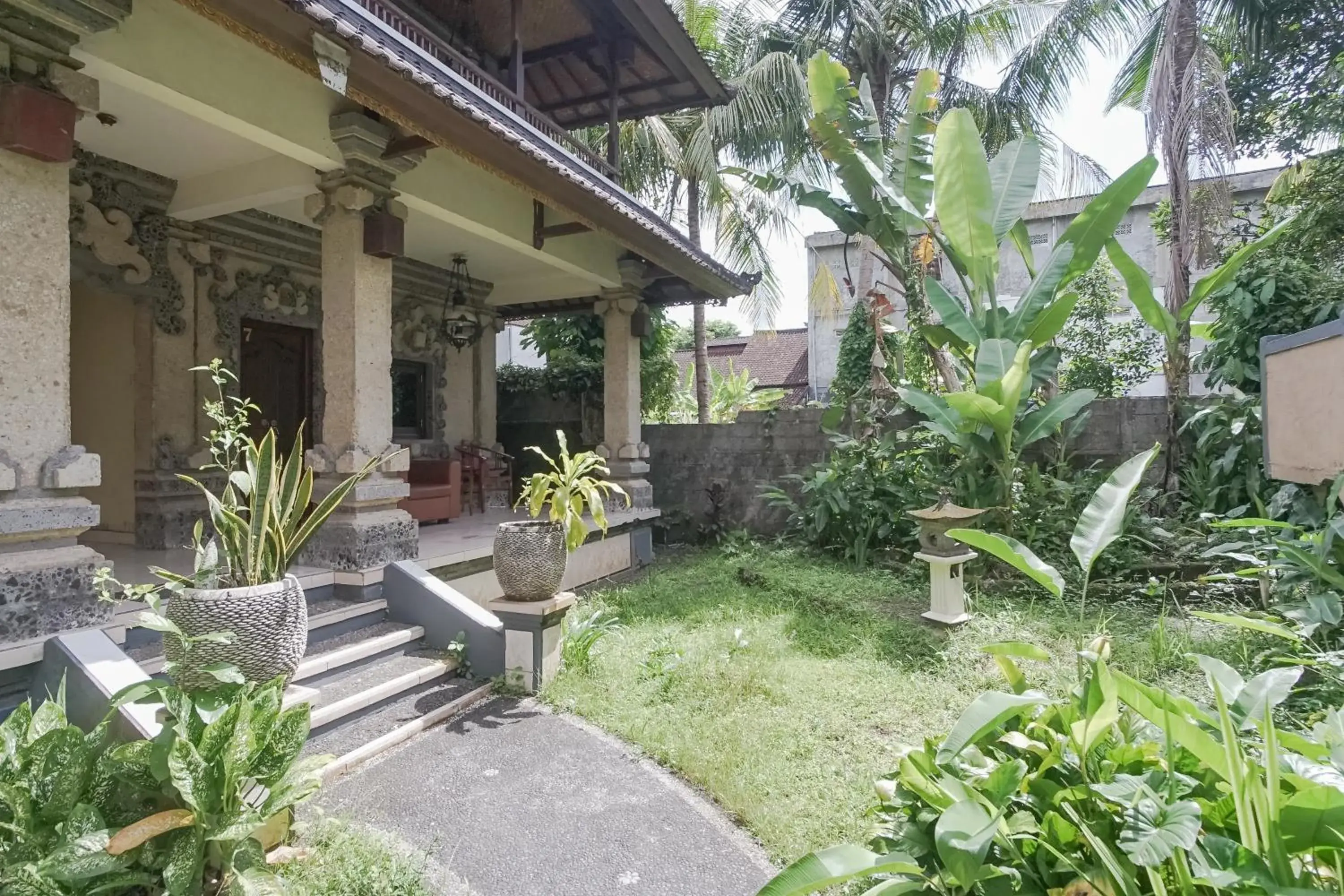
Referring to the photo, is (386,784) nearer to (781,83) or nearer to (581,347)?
(581,347)

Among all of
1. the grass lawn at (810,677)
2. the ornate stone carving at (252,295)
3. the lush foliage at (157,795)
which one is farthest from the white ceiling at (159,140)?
the grass lawn at (810,677)

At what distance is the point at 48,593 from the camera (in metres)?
2.62

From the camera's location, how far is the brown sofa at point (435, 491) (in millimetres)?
6316

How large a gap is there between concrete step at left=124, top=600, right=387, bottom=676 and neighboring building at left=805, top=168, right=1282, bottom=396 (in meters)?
8.92

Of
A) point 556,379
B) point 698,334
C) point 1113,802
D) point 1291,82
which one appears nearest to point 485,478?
point 556,379

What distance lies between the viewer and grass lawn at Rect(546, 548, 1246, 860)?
2701 millimetres

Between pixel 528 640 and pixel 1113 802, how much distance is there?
285 centimetres

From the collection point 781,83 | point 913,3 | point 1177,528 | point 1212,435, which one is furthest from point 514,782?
point 913,3

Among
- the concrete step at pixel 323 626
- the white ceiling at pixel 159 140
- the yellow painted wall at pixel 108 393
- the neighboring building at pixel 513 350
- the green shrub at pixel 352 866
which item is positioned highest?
the neighboring building at pixel 513 350

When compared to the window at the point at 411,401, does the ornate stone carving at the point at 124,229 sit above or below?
above

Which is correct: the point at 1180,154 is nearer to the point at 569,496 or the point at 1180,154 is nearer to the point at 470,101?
the point at 470,101

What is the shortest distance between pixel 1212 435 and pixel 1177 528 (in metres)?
0.77

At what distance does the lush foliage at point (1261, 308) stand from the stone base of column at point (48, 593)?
23.3 feet

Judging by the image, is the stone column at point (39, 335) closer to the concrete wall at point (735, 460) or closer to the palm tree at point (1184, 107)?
the concrete wall at point (735, 460)
